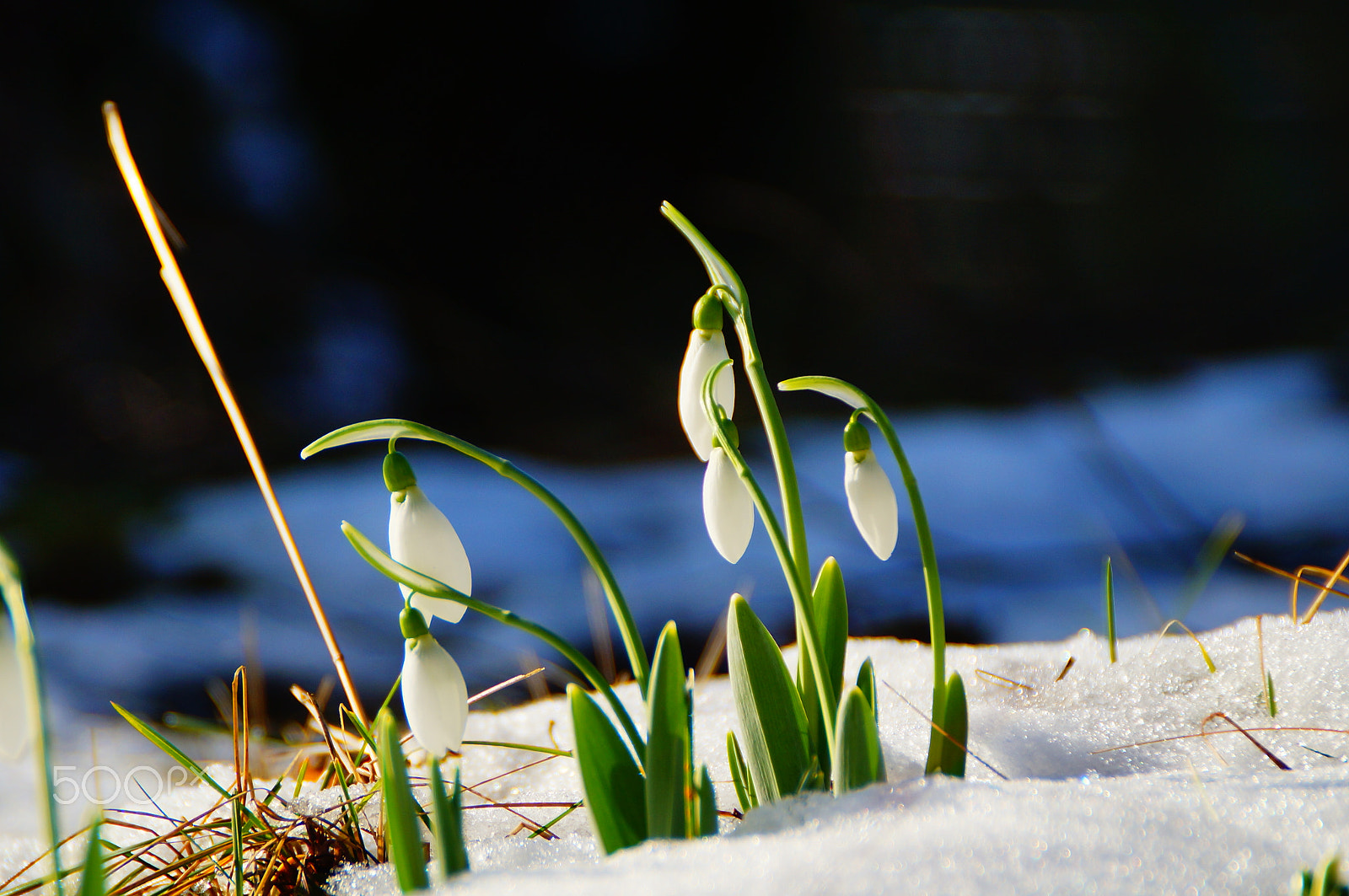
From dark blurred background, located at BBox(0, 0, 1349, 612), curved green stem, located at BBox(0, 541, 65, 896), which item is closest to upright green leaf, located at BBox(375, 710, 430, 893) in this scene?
curved green stem, located at BBox(0, 541, 65, 896)

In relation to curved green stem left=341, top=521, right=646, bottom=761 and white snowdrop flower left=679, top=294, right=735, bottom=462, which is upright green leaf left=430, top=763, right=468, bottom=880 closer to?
curved green stem left=341, top=521, right=646, bottom=761

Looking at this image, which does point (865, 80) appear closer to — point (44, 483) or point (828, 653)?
point (828, 653)

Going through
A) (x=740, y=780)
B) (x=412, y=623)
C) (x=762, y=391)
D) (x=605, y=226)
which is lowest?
(x=740, y=780)

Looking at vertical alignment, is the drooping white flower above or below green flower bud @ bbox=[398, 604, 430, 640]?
below

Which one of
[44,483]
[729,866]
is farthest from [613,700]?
[44,483]

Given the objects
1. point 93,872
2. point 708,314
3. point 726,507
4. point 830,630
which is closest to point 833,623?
point 830,630

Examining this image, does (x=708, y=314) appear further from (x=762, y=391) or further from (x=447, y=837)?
(x=447, y=837)
